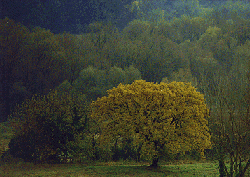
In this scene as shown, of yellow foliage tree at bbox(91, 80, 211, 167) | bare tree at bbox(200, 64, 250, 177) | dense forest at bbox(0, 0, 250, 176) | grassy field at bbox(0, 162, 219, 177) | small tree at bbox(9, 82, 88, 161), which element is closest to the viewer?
bare tree at bbox(200, 64, 250, 177)

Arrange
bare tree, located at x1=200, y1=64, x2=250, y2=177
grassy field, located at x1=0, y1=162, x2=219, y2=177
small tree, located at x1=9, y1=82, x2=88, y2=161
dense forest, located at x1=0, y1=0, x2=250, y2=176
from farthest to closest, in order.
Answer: dense forest, located at x1=0, y1=0, x2=250, y2=176, small tree, located at x1=9, y1=82, x2=88, y2=161, grassy field, located at x1=0, y1=162, x2=219, y2=177, bare tree, located at x1=200, y1=64, x2=250, y2=177

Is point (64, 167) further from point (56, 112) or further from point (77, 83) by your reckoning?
point (77, 83)

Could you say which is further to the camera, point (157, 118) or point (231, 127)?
point (157, 118)

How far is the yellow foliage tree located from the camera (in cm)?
2222

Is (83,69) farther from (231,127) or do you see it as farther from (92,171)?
(231,127)

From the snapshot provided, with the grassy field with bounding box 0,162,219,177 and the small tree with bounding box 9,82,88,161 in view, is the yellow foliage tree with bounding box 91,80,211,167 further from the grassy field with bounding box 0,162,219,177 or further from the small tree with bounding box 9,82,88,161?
the small tree with bounding box 9,82,88,161

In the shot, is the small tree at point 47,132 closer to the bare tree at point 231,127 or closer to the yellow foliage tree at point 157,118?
the yellow foliage tree at point 157,118

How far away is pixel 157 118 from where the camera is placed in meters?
22.9

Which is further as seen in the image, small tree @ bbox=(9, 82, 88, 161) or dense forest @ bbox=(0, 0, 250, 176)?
dense forest @ bbox=(0, 0, 250, 176)

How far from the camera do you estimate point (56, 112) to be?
27.7m

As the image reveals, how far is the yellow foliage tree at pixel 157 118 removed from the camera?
2222 cm

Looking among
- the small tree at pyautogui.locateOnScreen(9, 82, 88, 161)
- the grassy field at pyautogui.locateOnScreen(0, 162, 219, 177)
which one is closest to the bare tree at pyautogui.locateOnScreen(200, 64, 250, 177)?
the grassy field at pyautogui.locateOnScreen(0, 162, 219, 177)

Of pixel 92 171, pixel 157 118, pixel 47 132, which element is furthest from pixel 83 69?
pixel 157 118

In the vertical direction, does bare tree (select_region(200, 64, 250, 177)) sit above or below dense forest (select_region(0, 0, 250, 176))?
below
